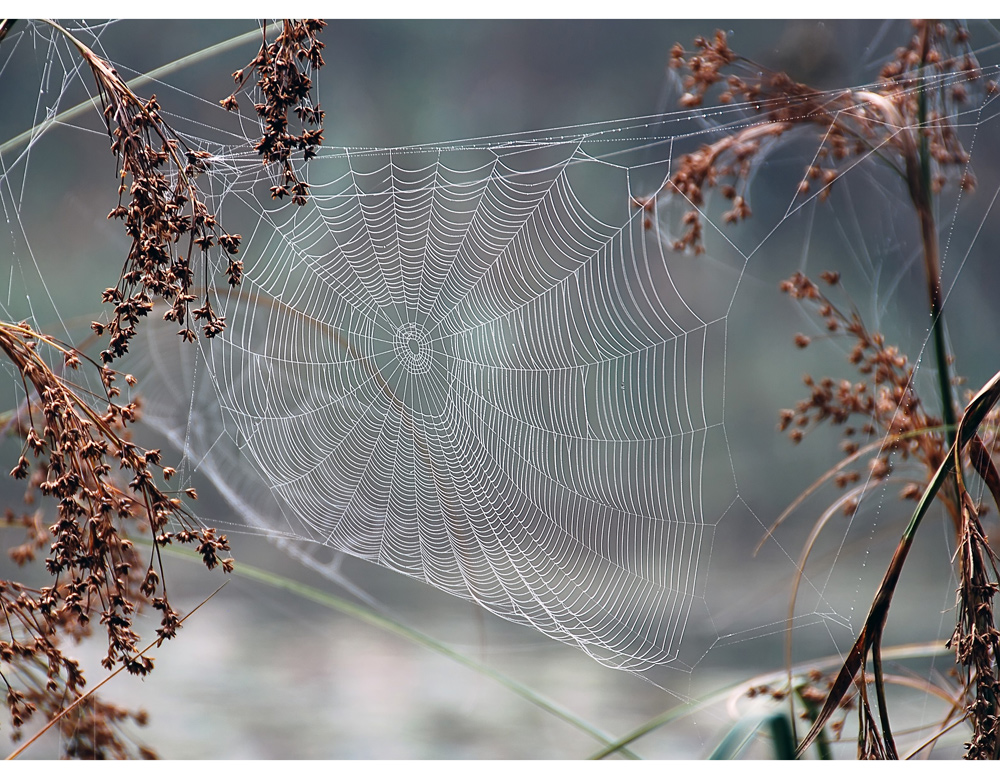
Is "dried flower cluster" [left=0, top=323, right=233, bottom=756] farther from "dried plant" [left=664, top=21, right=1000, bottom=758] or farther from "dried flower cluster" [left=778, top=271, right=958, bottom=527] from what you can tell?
"dried flower cluster" [left=778, top=271, right=958, bottom=527]

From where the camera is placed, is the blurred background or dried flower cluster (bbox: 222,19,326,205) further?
the blurred background

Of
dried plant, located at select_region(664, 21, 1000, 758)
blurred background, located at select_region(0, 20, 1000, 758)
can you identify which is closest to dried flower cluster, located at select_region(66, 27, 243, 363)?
blurred background, located at select_region(0, 20, 1000, 758)

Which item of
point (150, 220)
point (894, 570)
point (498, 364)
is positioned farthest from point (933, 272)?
point (150, 220)

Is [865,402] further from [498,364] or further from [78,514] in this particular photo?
[78,514]

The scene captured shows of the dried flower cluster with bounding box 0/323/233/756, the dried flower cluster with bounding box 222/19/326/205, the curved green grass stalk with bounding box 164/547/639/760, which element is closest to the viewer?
the dried flower cluster with bounding box 0/323/233/756

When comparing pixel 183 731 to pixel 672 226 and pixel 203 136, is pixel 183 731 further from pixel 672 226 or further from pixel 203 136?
pixel 672 226
